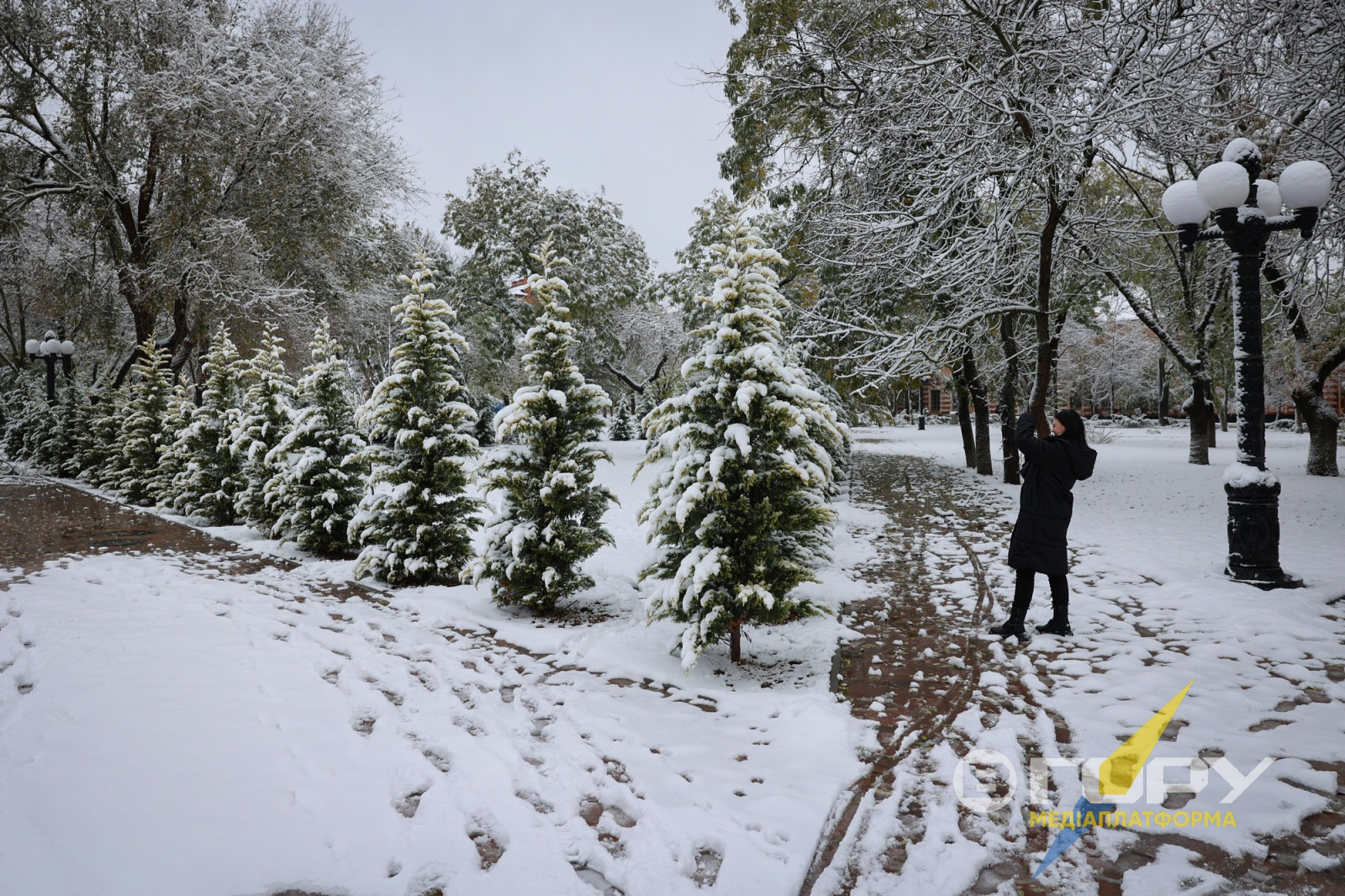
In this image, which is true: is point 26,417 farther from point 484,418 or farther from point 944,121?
point 944,121

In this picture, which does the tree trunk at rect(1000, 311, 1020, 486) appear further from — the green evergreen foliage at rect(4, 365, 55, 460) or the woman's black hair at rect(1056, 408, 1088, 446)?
the green evergreen foliage at rect(4, 365, 55, 460)

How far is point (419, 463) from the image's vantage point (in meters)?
7.93

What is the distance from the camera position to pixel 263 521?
1096 cm

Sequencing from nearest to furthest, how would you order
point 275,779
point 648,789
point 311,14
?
point 275,779 < point 648,789 < point 311,14

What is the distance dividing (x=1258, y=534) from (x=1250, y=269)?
2.71 meters

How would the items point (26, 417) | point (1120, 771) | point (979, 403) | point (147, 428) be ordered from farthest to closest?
1. point (26, 417)
2. point (979, 403)
3. point (147, 428)
4. point (1120, 771)

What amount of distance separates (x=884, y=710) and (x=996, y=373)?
547 inches

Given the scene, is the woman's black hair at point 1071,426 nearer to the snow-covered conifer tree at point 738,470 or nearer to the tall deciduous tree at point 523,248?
the snow-covered conifer tree at point 738,470

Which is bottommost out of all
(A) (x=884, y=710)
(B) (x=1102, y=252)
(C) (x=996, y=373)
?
(A) (x=884, y=710)

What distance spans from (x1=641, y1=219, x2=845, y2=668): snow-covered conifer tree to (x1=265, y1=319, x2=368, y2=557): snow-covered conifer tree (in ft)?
18.6

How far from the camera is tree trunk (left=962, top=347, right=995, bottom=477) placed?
16328 millimetres

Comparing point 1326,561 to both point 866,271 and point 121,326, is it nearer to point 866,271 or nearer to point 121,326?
point 866,271

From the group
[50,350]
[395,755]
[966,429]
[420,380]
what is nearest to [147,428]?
[50,350]

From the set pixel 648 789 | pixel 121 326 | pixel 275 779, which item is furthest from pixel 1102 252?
pixel 121 326
